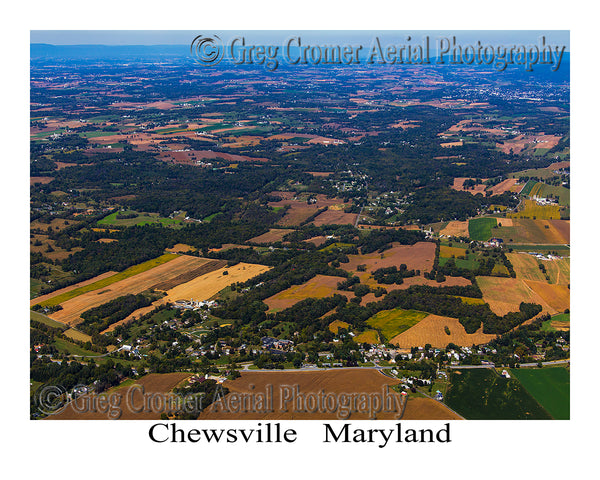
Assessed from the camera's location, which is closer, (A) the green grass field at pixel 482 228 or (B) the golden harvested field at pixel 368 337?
(B) the golden harvested field at pixel 368 337

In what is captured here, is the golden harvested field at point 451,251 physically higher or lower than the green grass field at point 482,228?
lower

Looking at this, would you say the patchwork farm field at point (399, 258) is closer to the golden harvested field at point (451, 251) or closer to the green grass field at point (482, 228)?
the golden harvested field at point (451, 251)

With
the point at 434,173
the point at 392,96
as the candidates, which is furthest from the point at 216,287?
the point at 392,96

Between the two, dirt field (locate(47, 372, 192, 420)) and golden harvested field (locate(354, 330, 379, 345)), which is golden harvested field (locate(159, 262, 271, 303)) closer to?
dirt field (locate(47, 372, 192, 420))

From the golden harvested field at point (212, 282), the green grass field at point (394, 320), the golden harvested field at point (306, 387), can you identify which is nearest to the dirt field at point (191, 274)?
the golden harvested field at point (212, 282)

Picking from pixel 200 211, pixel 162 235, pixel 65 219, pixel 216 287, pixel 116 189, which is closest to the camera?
pixel 216 287

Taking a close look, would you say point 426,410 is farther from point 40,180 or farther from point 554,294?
point 40,180

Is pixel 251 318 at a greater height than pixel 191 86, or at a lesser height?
lesser

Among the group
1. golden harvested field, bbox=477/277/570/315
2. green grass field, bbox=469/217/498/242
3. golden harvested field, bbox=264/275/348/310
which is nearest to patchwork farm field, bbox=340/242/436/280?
golden harvested field, bbox=264/275/348/310

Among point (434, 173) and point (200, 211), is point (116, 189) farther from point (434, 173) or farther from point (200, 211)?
point (434, 173)
